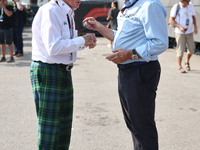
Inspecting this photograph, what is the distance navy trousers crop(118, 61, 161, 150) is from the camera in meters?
2.61

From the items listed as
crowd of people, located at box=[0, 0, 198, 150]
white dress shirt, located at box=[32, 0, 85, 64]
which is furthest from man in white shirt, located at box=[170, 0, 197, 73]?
white dress shirt, located at box=[32, 0, 85, 64]

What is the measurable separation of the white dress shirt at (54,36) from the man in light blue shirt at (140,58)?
0.40 m

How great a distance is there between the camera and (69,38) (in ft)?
8.89

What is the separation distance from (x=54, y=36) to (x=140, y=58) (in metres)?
0.76

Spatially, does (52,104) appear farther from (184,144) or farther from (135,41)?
(184,144)

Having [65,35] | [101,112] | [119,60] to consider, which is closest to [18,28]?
[101,112]

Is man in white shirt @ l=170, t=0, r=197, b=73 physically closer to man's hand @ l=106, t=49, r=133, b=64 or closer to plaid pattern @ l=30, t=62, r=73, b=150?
man's hand @ l=106, t=49, r=133, b=64

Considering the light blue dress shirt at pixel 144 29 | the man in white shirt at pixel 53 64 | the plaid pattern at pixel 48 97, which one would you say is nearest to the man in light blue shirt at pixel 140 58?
the light blue dress shirt at pixel 144 29

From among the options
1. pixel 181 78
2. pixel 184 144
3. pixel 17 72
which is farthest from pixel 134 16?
pixel 17 72

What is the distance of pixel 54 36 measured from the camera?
2514 millimetres

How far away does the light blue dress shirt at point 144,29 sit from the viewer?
8.07 ft

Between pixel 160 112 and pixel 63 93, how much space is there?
2679mm

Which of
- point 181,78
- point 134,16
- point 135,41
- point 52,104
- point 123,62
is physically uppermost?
point 134,16

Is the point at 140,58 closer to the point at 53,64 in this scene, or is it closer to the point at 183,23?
the point at 53,64
